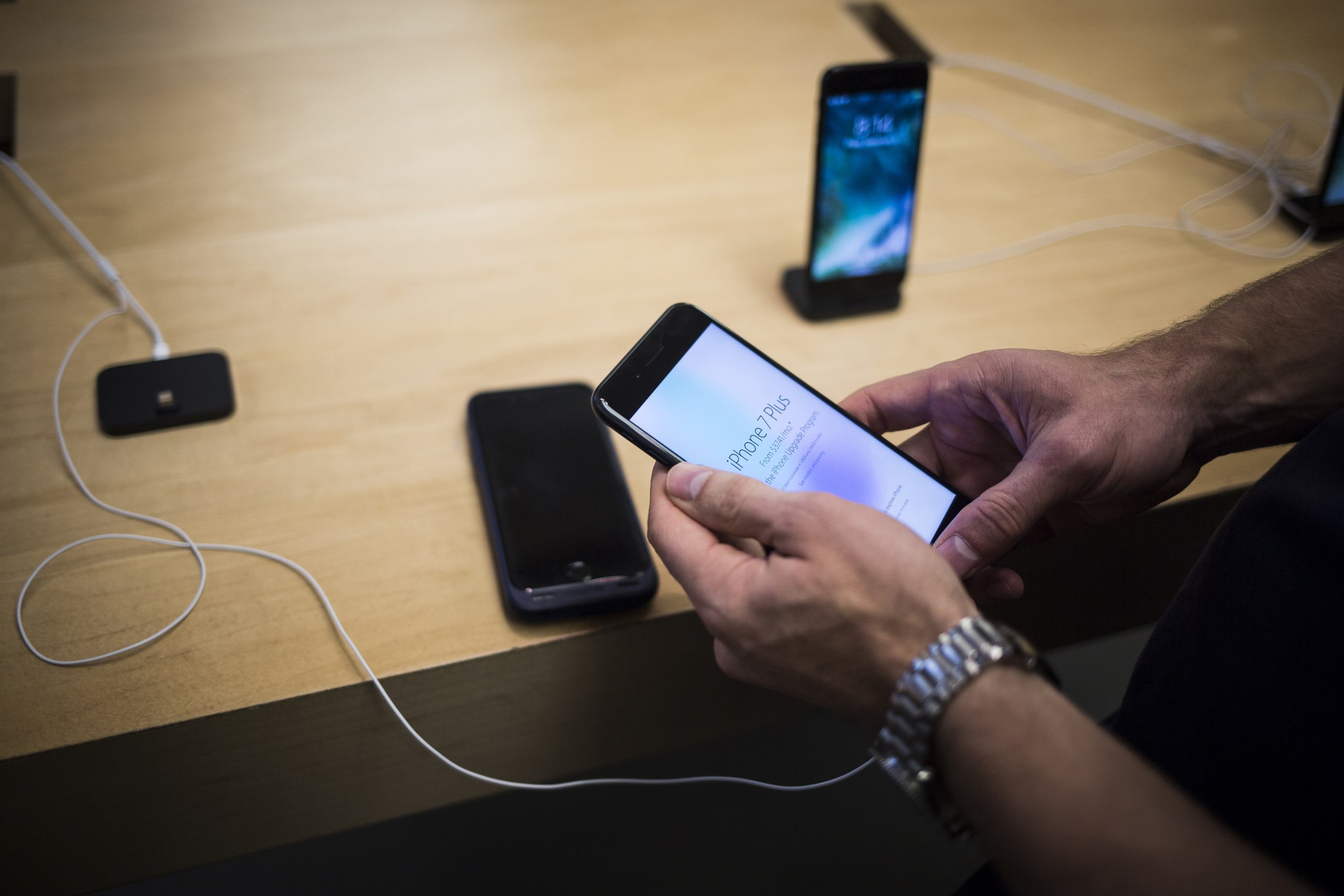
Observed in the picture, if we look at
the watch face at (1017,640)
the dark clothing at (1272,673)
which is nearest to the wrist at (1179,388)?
the dark clothing at (1272,673)

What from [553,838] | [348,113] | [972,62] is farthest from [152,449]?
[972,62]

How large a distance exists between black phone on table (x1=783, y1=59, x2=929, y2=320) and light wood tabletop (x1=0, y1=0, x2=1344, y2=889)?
38mm

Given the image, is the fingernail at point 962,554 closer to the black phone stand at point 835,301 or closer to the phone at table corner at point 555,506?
the phone at table corner at point 555,506

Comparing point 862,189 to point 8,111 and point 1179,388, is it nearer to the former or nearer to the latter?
point 1179,388

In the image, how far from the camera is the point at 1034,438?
639 millimetres

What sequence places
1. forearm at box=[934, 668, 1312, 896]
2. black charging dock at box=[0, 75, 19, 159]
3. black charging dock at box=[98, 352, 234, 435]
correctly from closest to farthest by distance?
forearm at box=[934, 668, 1312, 896]
black charging dock at box=[98, 352, 234, 435]
black charging dock at box=[0, 75, 19, 159]

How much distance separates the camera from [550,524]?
68 centimetres

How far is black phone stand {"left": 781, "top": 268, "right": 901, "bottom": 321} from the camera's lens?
0.88 metres

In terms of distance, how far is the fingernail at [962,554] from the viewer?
609 mm

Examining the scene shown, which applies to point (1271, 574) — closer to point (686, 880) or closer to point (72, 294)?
point (686, 880)

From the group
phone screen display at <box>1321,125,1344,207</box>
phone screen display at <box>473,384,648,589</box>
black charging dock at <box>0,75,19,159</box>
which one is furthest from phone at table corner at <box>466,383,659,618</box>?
phone screen display at <box>1321,125,1344,207</box>

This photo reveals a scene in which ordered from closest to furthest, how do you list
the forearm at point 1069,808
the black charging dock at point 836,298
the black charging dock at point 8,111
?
the forearm at point 1069,808 → the black charging dock at point 836,298 → the black charging dock at point 8,111

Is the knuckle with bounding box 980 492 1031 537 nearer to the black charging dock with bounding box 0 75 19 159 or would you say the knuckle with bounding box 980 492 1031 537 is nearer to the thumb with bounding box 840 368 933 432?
the thumb with bounding box 840 368 933 432

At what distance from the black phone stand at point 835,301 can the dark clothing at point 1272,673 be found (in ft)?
1.33
